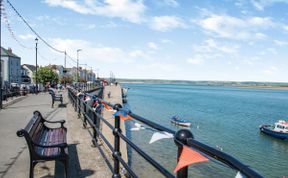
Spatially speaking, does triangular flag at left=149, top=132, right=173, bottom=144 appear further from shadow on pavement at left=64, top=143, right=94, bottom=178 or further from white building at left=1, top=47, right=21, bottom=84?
white building at left=1, top=47, right=21, bottom=84

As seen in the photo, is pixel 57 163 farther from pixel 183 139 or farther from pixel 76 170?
pixel 183 139

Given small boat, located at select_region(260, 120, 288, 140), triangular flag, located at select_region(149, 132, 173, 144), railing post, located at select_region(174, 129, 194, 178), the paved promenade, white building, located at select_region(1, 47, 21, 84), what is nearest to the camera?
railing post, located at select_region(174, 129, 194, 178)

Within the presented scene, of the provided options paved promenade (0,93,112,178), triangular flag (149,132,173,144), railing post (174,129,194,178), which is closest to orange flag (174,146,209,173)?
railing post (174,129,194,178)

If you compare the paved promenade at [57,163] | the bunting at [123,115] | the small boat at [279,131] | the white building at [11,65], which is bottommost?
the small boat at [279,131]

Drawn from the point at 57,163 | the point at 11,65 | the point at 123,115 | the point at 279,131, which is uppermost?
the point at 11,65

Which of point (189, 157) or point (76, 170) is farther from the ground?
point (189, 157)

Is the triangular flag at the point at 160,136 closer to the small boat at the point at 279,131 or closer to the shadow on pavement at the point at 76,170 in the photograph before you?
the shadow on pavement at the point at 76,170

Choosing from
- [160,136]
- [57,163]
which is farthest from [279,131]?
[160,136]

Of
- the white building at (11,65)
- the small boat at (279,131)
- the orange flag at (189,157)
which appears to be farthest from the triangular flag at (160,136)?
the white building at (11,65)

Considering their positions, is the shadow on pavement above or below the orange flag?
below

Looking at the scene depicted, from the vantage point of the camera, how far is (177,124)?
40375 millimetres

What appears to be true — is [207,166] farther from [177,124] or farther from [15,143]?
[177,124]

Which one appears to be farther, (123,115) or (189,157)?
(123,115)

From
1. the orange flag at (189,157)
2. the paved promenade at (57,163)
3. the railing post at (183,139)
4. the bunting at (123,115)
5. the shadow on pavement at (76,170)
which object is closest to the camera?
the orange flag at (189,157)
